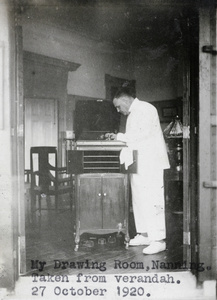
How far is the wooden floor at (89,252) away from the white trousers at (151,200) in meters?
0.28

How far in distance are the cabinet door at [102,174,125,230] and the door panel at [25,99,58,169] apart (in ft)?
13.3

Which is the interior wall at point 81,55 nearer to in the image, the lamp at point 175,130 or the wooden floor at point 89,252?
the lamp at point 175,130

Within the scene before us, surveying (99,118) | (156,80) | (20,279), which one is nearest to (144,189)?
(20,279)

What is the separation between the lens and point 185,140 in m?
3.76

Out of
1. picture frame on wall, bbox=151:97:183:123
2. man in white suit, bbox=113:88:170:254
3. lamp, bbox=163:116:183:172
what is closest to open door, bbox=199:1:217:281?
man in white suit, bbox=113:88:170:254

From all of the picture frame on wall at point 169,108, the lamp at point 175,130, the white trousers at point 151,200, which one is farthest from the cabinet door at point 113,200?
the picture frame on wall at point 169,108

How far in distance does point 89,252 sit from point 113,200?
2.25ft

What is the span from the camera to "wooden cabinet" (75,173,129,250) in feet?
14.8

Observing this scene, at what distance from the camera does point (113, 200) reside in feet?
15.0

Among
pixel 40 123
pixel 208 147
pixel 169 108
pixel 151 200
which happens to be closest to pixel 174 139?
pixel 169 108

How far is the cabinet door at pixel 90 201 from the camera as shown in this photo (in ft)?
14.8

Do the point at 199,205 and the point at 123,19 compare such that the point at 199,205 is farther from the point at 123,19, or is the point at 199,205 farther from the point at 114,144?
the point at 123,19

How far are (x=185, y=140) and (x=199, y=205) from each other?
2.27 feet

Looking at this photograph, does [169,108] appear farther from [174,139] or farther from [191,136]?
[191,136]
